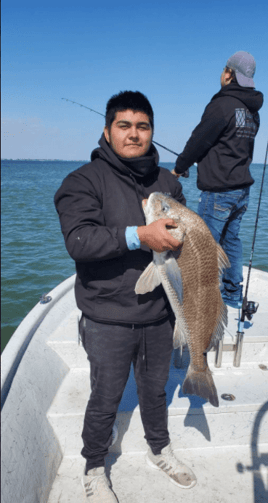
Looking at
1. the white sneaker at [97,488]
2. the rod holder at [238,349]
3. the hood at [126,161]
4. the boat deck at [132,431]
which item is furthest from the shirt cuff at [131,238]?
the rod holder at [238,349]

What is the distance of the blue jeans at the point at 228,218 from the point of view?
13.4 ft

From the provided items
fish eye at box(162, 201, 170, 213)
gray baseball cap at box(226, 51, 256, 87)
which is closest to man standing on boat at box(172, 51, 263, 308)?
gray baseball cap at box(226, 51, 256, 87)

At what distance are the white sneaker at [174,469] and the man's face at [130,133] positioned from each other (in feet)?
7.90

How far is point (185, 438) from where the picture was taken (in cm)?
317

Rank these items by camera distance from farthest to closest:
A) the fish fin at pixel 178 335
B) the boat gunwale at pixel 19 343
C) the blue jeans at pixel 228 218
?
the blue jeans at pixel 228 218
the boat gunwale at pixel 19 343
the fish fin at pixel 178 335

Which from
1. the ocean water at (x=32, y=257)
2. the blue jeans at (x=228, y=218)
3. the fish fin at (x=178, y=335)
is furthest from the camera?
the ocean water at (x=32, y=257)

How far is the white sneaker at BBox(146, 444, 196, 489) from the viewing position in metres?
2.78

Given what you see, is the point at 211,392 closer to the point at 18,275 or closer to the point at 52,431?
the point at 52,431

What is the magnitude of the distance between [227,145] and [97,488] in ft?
11.7

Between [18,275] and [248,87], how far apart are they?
915 centimetres

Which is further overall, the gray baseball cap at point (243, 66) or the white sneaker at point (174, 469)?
the gray baseball cap at point (243, 66)

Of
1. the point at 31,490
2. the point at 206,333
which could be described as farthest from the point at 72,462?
the point at 206,333

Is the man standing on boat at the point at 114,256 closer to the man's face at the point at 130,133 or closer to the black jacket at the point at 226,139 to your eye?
the man's face at the point at 130,133

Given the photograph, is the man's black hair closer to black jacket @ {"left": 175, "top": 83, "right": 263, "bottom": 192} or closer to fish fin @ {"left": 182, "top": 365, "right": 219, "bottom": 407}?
black jacket @ {"left": 175, "top": 83, "right": 263, "bottom": 192}
